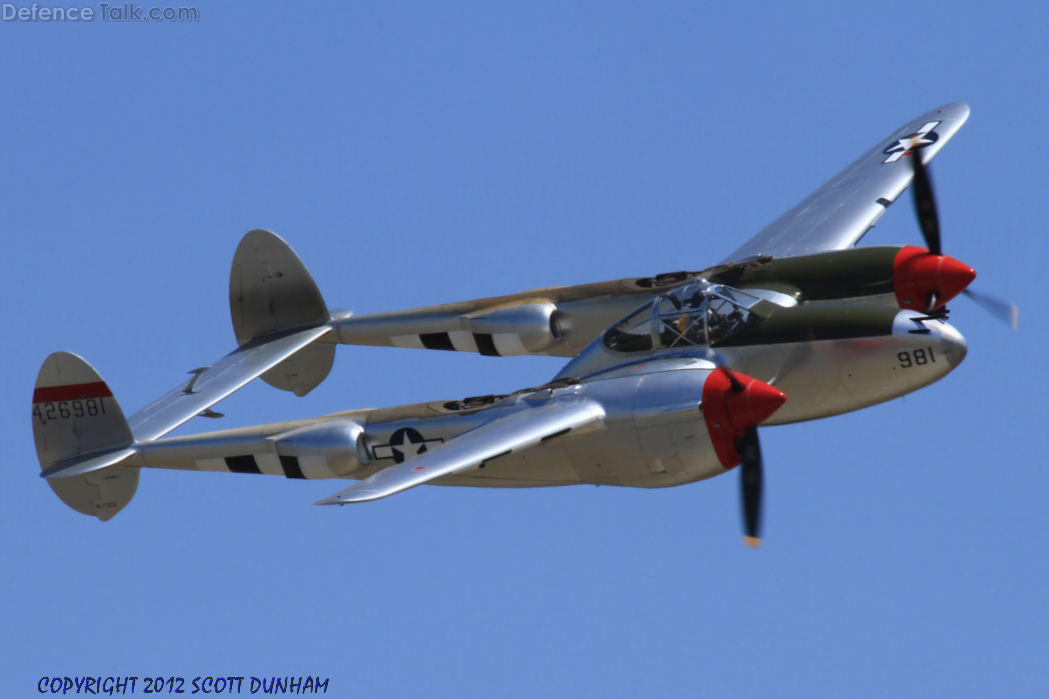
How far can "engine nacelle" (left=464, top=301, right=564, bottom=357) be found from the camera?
1505 inches

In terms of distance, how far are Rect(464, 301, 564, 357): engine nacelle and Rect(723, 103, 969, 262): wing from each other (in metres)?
3.86

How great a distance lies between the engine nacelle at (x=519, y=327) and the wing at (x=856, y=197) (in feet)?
12.7

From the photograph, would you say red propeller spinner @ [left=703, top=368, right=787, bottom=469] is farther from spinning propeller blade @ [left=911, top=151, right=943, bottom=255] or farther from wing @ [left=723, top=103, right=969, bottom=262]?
wing @ [left=723, top=103, right=969, bottom=262]

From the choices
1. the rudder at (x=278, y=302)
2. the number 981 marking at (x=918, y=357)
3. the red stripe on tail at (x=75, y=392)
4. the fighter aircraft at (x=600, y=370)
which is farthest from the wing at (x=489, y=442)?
the rudder at (x=278, y=302)

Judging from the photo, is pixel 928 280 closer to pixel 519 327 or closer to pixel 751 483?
pixel 751 483

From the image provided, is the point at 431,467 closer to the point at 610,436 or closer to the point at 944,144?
the point at 610,436

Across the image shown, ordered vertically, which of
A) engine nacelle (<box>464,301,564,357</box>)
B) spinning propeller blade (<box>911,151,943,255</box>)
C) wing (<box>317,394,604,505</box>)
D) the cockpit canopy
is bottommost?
wing (<box>317,394,604,505</box>)

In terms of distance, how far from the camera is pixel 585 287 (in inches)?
1506

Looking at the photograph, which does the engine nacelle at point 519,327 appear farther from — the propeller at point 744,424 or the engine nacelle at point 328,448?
the propeller at point 744,424

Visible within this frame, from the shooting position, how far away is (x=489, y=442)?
30766 mm

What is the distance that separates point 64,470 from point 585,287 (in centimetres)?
1095

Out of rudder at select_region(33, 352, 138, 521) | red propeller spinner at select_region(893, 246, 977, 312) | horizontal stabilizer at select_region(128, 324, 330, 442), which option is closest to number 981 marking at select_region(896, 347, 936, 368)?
red propeller spinner at select_region(893, 246, 977, 312)

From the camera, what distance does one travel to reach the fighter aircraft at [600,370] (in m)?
30.8

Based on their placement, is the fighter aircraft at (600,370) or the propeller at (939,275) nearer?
the fighter aircraft at (600,370)
